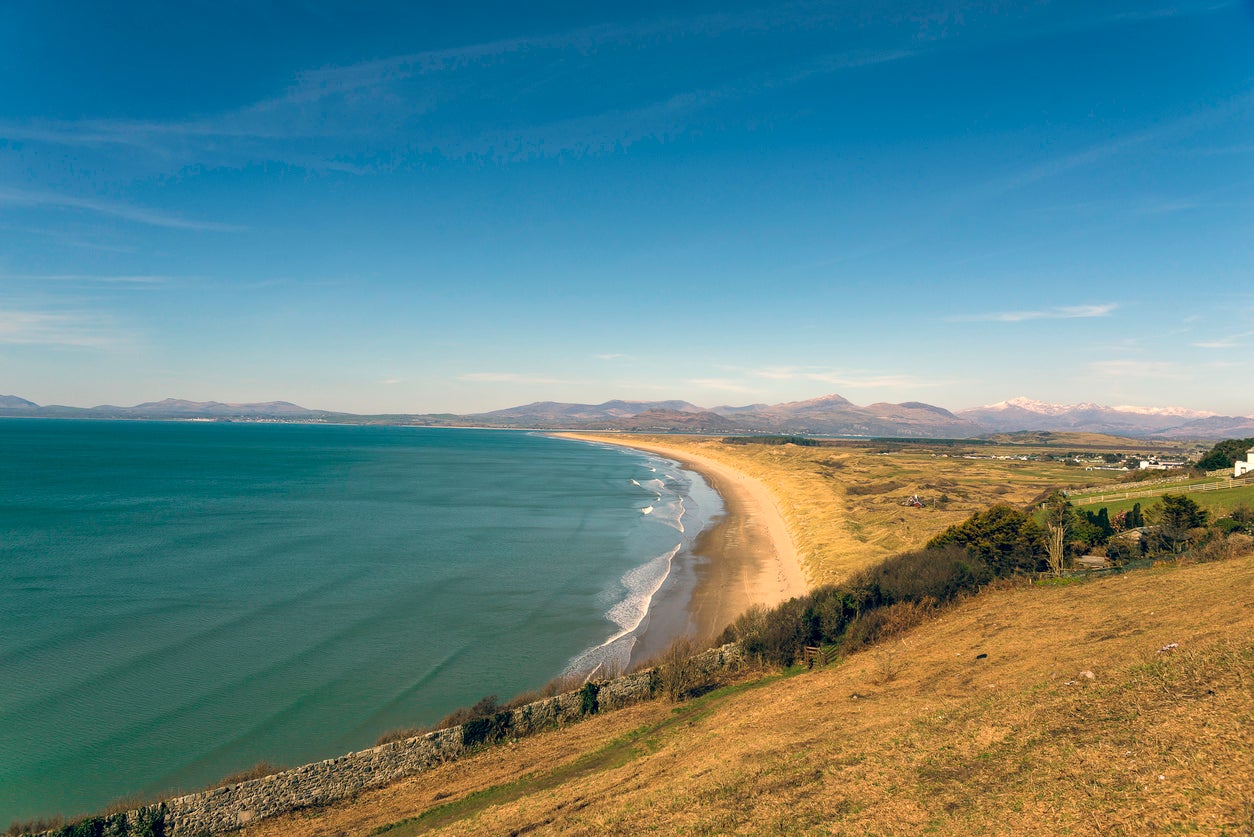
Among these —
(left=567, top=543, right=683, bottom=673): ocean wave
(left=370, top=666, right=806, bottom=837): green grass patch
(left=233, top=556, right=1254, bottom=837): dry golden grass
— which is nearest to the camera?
(left=233, top=556, right=1254, bottom=837): dry golden grass

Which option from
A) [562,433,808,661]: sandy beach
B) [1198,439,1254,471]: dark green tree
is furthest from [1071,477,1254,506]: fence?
[562,433,808,661]: sandy beach

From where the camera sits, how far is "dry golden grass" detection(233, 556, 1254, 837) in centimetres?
1105

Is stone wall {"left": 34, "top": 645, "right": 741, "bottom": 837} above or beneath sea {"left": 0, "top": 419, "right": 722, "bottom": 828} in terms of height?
above

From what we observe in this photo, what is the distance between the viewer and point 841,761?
1430 centimetres

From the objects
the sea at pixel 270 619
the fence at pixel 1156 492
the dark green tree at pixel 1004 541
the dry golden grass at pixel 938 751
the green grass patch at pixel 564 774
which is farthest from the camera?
the fence at pixel 1156 492

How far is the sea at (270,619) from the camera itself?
2089cm

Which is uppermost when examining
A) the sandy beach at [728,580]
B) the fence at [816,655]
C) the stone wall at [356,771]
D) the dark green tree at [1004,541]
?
the dark green tree at [1004,541]

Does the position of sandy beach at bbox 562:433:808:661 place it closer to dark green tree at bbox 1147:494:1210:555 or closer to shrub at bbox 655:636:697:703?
shrub at bbox 655:636:697:703

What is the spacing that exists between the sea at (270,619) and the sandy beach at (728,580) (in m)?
1.77

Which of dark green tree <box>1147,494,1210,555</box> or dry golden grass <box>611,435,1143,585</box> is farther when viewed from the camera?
dry golden grass <box>611,435,1143,585</box>

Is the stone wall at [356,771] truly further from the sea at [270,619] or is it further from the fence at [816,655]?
the fence at [816,655]

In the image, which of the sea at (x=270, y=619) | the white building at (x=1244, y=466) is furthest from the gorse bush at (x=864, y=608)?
the white building at (x=1244, y=466)

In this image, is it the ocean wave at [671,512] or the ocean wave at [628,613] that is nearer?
the ocean wave at [628,613]

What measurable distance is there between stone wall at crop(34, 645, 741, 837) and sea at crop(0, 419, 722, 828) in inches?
146
